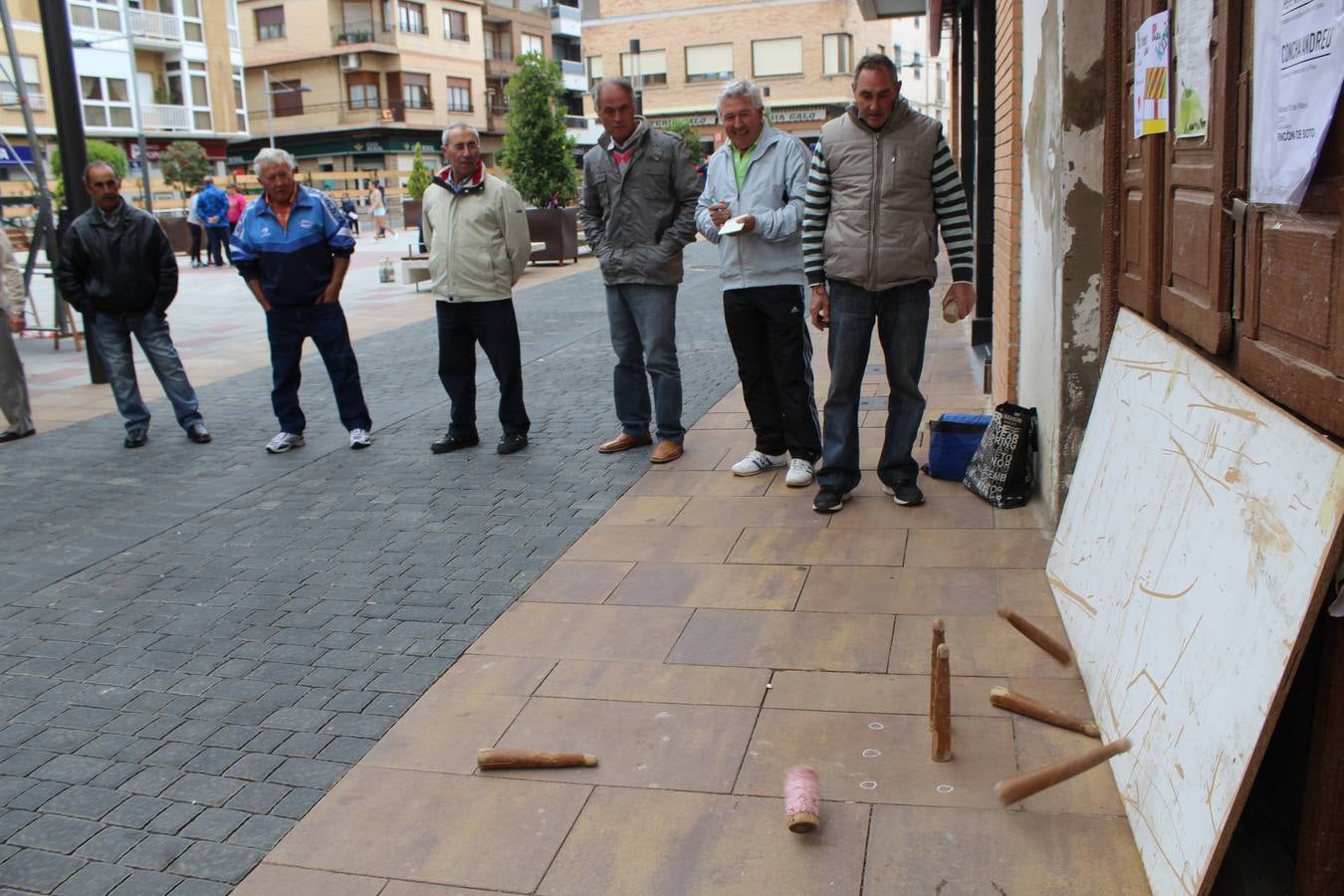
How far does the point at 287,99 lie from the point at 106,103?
44.4 ft

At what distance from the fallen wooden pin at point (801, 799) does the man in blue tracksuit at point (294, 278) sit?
5.05 metres

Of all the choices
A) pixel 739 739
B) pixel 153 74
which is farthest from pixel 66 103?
pixel 153 74

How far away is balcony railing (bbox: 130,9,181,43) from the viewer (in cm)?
4747

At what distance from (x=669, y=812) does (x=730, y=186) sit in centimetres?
371

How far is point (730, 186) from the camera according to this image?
6090 millimetres

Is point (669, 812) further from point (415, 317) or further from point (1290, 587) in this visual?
point (415, 317)

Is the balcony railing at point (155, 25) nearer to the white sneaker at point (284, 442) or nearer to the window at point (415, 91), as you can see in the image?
the window at point (415, 91)

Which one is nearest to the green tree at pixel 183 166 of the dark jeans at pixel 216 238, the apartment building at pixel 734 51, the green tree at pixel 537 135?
the dark jeans at pixel 216 238

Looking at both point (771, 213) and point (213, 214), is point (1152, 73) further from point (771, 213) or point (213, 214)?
point (213, 214)

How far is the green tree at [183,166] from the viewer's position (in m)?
42.8

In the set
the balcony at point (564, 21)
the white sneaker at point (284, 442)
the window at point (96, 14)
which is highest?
the balcony at point (564, 21)

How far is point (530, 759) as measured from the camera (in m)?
3.43

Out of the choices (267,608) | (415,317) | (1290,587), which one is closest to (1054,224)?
(1290,587)

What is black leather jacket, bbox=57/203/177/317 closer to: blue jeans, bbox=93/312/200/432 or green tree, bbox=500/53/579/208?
blue jeans, bbox=93/312/200/432
